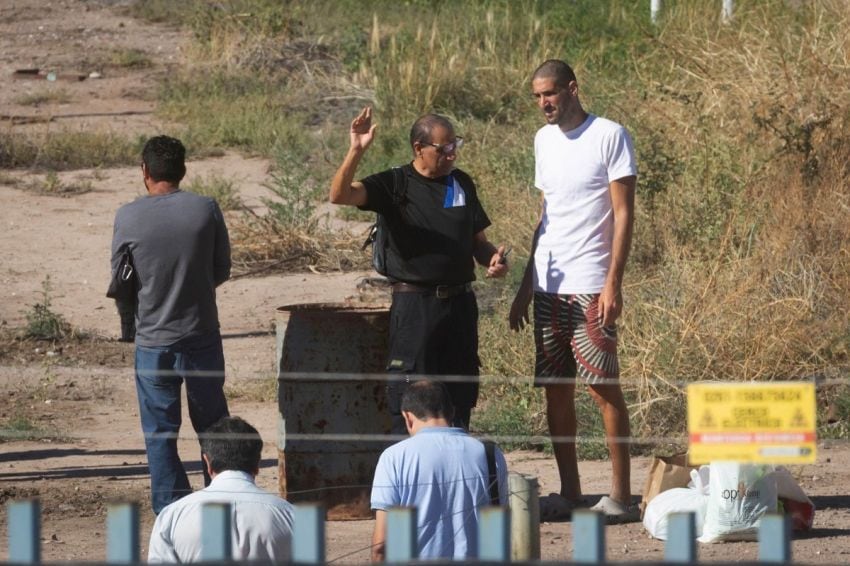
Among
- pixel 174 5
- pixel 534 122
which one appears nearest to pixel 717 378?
pixel 534 122

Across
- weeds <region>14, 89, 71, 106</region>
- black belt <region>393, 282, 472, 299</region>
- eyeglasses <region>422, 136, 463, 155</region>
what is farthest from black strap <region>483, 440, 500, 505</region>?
weeds <region>14, 89, 71, 106</region>

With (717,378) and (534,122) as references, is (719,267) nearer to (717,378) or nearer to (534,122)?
(717,378)

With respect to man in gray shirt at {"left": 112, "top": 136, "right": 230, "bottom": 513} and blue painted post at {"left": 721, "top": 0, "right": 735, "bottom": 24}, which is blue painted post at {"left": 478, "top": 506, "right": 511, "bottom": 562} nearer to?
man in gray shirt at {"left": 112, "top": 136, "right": 230, "bottom": 513}

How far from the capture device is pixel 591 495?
22.2ft

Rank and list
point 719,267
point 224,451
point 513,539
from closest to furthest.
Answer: point 224,451
point 513,539
point 719,267

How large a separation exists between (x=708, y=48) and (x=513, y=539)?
754cm

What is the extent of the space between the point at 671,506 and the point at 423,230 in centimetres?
149

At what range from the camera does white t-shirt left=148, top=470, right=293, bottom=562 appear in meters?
4.28

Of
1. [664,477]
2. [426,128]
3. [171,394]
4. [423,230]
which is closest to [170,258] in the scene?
[171,394]

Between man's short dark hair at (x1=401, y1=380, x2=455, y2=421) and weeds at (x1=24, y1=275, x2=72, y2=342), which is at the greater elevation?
weeds at (x1=24, y1=275, x2=72, y2=342)

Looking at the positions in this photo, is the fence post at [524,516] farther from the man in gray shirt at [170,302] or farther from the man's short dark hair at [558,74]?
the man's short dark hair at [558,74]

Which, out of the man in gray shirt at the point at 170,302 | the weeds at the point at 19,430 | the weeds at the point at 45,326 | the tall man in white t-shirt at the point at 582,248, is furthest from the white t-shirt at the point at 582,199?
the weeds at the point at 45,326

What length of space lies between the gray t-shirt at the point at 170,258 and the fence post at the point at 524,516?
5.00 ft

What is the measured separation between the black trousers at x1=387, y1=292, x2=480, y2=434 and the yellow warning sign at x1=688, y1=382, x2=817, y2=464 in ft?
9.17
